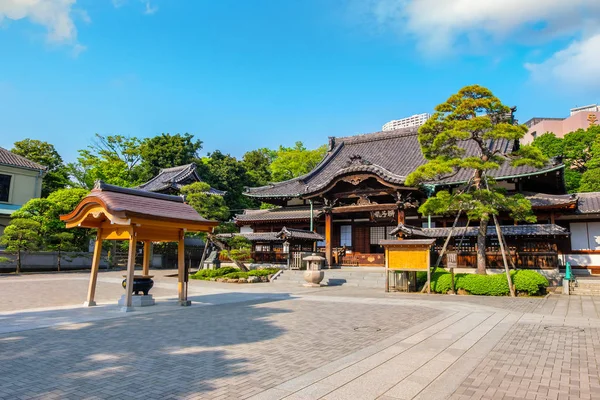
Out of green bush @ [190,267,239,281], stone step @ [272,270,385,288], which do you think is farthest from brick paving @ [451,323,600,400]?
green bush @ [190,267,239,281]

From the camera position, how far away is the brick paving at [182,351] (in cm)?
503

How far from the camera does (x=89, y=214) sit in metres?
12.1

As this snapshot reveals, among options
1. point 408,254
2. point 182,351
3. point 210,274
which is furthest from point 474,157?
point 210,274

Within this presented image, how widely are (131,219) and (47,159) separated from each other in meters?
40.6

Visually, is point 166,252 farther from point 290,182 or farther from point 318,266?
point 318,266

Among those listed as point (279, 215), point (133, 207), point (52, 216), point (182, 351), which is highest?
point (279, 215)

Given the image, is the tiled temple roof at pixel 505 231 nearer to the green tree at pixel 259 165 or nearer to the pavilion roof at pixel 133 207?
the pavilion roof at pixel 133 207

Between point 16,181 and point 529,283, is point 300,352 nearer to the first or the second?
point 529,283

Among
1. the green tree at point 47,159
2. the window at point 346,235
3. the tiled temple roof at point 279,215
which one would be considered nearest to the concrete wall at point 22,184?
the green tree at point 47,159

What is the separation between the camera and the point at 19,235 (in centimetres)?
2562

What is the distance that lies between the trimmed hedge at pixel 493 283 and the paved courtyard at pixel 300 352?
3.02 m

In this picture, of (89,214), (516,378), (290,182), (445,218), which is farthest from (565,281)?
(290,182)

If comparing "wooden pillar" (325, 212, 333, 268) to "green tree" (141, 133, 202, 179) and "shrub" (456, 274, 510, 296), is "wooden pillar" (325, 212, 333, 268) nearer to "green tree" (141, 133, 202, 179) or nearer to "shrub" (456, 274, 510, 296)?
"shrub" (456, 274, 510, 296)

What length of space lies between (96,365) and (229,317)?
4.84 metres
